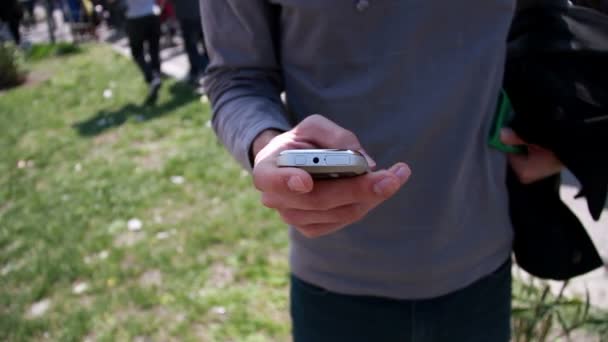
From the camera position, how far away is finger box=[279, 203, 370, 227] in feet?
2.36

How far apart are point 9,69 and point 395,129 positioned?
881cm

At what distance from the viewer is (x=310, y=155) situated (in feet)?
2.10

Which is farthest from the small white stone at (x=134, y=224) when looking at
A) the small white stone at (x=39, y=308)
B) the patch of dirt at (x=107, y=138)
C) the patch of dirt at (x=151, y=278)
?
the patch of dirt at (x=107, y=138)

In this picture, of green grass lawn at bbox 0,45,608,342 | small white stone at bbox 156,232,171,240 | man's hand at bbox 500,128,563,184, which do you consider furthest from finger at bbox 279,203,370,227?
small white stone at bbox 156,232,171,240

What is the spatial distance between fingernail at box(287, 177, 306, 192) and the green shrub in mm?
8965

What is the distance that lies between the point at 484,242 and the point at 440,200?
146 millimetres

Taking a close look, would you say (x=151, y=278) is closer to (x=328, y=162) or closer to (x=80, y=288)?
(x=80, y=288)

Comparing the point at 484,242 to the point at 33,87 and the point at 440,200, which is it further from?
the point at 33,87

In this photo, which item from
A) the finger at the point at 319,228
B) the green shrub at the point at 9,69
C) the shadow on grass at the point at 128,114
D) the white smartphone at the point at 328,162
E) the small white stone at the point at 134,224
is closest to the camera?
the white smartphone at the point at 328,162

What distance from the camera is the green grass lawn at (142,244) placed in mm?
Answer: 2482

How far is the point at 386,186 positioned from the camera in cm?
65

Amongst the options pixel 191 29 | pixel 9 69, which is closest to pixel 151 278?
pixel 191 29

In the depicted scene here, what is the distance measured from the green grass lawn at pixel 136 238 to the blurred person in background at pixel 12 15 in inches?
300

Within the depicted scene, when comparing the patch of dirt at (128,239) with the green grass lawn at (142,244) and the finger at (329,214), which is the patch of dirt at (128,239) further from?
the finger at (329,214)
